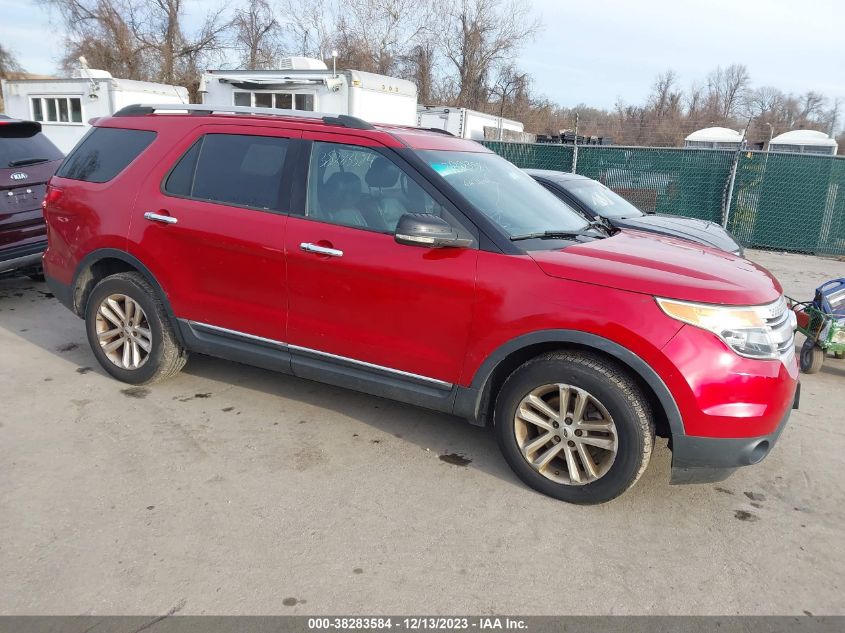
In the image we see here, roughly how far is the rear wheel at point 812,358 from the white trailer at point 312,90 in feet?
31.3

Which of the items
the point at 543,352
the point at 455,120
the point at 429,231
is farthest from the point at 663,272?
the point at 455,120

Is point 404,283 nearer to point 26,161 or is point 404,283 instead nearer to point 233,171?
point 233,171

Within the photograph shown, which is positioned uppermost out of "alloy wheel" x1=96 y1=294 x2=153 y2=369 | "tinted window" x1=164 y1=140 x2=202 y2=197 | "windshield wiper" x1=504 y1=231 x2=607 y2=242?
"tinted window" x1=164 y1=140 x2=202 y2=197

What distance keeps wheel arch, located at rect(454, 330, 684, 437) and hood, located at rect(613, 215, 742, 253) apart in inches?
167

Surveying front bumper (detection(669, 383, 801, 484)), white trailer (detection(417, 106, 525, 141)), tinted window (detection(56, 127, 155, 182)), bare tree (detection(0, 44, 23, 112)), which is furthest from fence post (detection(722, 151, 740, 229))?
bare tree (detection(0, 44, 23, 112))

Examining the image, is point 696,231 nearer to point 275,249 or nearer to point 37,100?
point 275,249

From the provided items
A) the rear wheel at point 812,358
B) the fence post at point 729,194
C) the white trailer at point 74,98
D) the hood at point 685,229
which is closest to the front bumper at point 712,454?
the rear wheel at point 812,358

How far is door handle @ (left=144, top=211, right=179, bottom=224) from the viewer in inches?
160

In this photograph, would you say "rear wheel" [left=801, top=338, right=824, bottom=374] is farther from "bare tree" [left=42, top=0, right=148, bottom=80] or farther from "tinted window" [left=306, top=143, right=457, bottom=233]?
"bare tree" [left=42, top=0, right=148, bottom=80]

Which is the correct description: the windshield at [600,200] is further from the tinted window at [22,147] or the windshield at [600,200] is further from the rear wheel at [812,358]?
the tinted window at [22,147]

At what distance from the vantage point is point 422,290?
3344mm

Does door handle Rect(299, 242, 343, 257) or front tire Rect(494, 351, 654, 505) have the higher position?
door handle Rect(299, 242, 343, 257)

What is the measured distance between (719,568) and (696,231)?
543 centimetres

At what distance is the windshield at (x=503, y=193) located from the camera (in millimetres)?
3523
